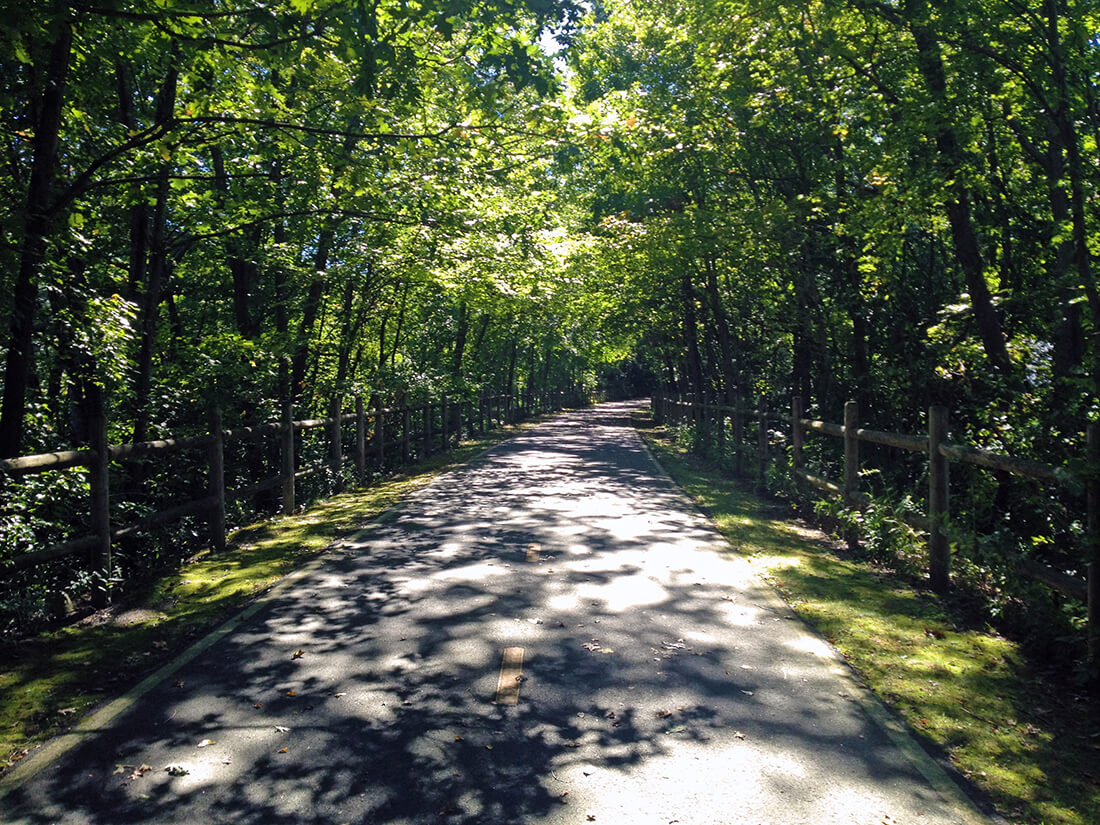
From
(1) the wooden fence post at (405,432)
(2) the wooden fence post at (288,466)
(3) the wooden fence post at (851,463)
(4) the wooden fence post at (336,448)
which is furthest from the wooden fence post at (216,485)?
(1) the wooden fence post at (405,432)

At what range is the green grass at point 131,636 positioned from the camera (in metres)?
5.01

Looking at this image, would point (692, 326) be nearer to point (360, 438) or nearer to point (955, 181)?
point (360, 438)

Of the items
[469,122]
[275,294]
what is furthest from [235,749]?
[275,294]

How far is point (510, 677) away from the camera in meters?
5.38

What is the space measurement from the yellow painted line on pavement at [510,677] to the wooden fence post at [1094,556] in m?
3.50

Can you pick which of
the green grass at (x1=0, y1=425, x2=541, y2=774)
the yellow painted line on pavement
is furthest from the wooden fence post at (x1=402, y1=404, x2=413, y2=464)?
the yellow painted line on pavement

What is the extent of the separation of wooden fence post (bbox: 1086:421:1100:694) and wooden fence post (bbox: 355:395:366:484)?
43.8 ft

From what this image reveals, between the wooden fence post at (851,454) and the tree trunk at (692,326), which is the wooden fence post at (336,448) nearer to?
the wooden fence post at (851,454)

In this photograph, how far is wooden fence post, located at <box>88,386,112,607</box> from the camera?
746 cm

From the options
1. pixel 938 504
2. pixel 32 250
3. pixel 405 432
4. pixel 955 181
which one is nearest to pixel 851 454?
pixel 938 504

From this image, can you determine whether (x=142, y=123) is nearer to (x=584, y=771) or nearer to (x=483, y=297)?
(x=584, y=771)

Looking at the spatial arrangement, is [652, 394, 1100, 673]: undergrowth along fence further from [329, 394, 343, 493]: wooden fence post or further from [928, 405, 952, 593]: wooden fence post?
[329, 394, 343, 493]: wooden fence post

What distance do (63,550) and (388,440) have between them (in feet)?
45.2

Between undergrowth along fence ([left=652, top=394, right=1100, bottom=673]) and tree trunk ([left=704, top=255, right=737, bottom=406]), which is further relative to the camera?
tree trunk ([left=704, top=255, right=737, bottom=406])
